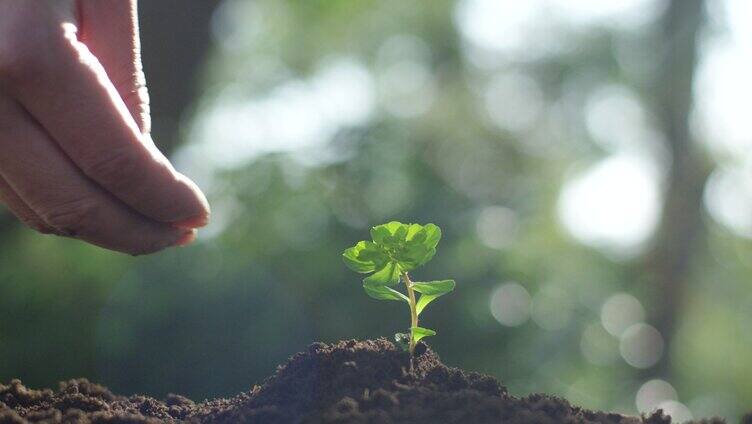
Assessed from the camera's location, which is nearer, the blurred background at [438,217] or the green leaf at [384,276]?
the green leaf at [384,276]

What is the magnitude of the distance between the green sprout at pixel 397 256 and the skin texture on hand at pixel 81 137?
356 millimetres

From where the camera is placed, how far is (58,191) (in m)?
1.31

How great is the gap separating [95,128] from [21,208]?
0.27 meters

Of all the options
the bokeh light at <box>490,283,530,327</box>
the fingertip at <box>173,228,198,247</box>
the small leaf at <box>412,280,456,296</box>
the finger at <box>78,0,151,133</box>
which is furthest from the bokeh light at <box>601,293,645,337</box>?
the finger at <box>78,0,151,133</box>

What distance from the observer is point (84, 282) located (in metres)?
4.71

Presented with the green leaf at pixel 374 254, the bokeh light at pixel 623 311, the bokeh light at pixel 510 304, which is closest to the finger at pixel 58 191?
the green leaf at pixel 374 254

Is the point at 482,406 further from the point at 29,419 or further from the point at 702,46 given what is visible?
the point at 702,46

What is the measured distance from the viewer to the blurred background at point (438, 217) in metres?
4.30

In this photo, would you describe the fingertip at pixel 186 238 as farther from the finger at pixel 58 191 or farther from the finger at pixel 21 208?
the finger at pixel 21 208

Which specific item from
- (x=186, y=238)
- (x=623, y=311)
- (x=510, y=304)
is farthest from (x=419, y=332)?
(x=623, y=311)

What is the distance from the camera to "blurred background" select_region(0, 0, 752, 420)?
4.30 metres

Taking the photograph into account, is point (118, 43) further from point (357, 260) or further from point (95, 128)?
point (357, 260)

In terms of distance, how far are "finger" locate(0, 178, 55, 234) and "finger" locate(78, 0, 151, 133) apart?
239 millimetres

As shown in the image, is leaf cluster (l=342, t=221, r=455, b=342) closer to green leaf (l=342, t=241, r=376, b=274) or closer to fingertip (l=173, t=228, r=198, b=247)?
green leaf (l=342, t=241, r=376, b=274)
